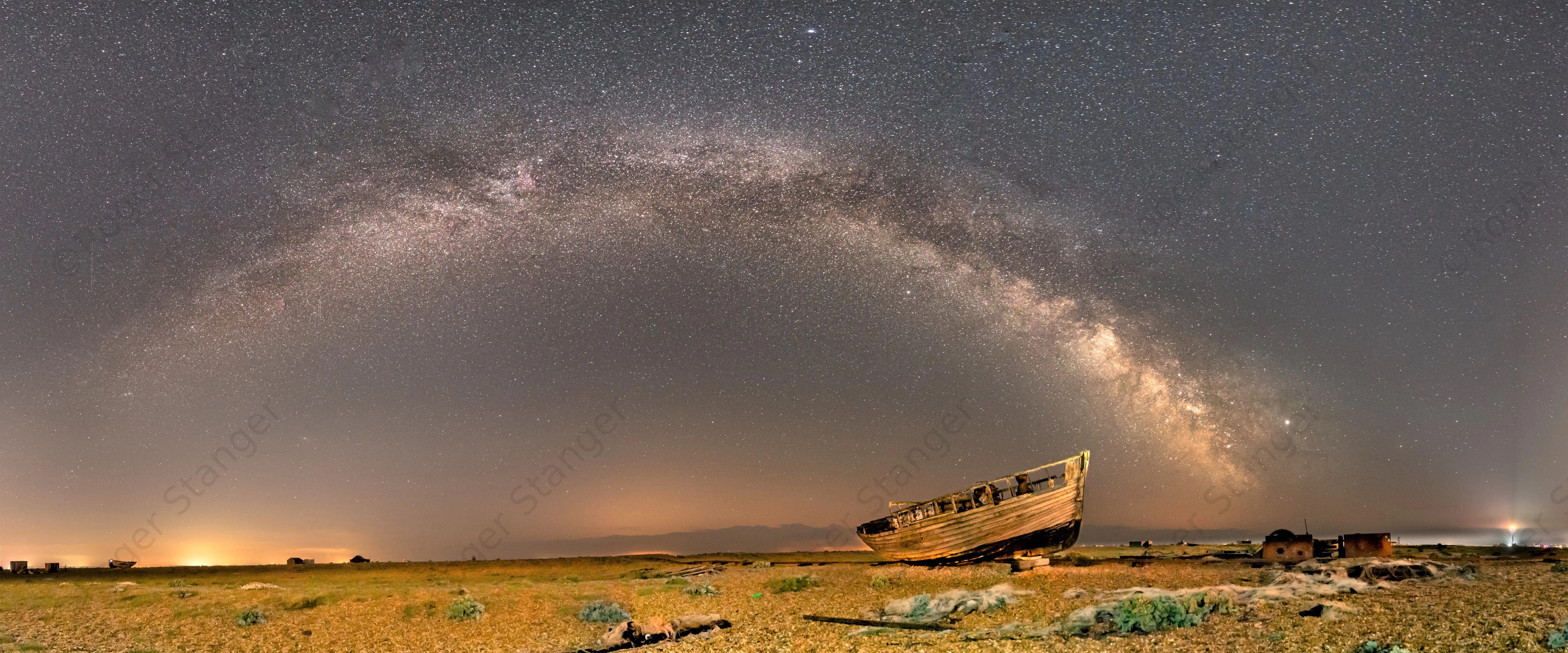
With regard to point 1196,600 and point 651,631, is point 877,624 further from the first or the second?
point 1196,600

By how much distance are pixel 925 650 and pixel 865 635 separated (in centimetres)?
259

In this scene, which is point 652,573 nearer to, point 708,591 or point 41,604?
point 708,591

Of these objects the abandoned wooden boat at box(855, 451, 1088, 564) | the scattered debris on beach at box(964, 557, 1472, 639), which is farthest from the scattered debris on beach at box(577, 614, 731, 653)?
the abandoned wooden boat at box(855, 451, 1088, 564)

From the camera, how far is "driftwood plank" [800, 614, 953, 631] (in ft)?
59.9

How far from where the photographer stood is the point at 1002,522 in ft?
124

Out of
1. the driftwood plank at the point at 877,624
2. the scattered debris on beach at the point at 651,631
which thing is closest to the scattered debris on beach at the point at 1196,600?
the driftwood plank at the point at 877,624

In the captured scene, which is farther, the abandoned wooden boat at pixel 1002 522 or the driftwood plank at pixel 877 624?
the abandoned wooden boat at pixel 1002 522

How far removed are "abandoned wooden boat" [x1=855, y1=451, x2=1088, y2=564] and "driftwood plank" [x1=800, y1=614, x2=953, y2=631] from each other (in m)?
17.9

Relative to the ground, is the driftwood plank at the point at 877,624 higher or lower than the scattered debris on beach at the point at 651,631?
higher

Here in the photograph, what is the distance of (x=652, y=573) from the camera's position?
4662cm

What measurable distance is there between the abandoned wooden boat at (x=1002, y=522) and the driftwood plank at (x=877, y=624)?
1790 centimetres

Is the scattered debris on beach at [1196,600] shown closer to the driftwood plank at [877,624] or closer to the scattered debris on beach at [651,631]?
the driftwood plank at [877,624]

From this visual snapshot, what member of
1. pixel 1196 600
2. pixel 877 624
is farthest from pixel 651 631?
pixel 1196 600

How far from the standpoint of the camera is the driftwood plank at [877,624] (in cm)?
1827
